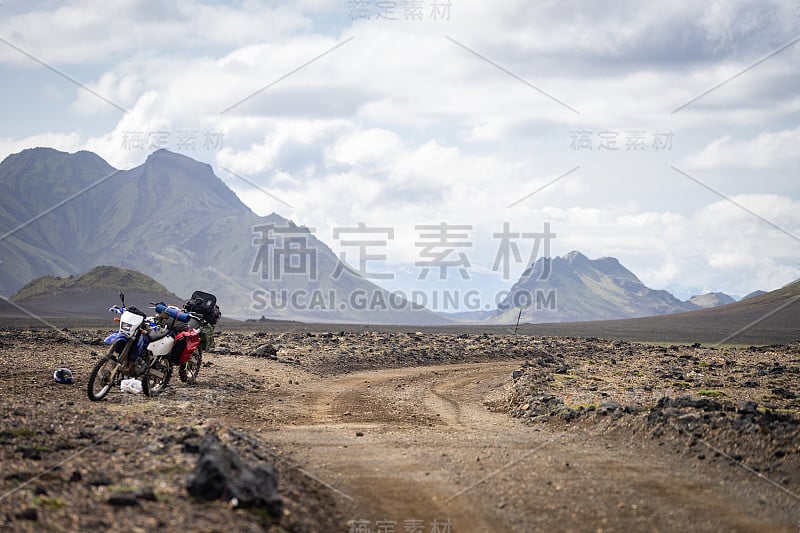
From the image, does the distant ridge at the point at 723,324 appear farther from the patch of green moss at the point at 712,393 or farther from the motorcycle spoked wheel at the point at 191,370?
the motorcycle spoked wheel at the point at 191,370

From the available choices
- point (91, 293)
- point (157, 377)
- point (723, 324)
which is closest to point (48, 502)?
point (157, 377)

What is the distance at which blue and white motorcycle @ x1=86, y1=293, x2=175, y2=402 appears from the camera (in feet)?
48.6

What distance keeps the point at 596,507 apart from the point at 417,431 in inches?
198

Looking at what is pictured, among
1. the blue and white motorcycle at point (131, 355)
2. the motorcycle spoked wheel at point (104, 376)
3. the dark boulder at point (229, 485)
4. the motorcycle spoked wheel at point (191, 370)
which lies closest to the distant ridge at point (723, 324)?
the motorcycle spoked wheel at point (191, 370)

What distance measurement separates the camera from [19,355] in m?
23.0

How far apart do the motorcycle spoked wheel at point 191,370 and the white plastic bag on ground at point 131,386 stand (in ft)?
8.55

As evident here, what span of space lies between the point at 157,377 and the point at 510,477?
9013mm

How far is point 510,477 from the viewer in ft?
33.2

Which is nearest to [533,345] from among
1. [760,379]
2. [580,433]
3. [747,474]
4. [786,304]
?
[760,379]

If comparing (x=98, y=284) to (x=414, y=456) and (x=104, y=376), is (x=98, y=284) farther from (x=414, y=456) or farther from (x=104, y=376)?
(x=414, y=456)

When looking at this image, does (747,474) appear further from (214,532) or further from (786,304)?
(786,304)

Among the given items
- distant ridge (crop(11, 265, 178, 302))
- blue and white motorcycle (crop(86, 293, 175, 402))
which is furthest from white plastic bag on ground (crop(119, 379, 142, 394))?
distant ridge (crop(11, 265, 178, 302))

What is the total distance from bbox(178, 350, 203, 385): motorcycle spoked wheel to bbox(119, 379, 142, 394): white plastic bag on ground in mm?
2605

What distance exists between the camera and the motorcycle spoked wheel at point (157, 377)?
51.3ft
